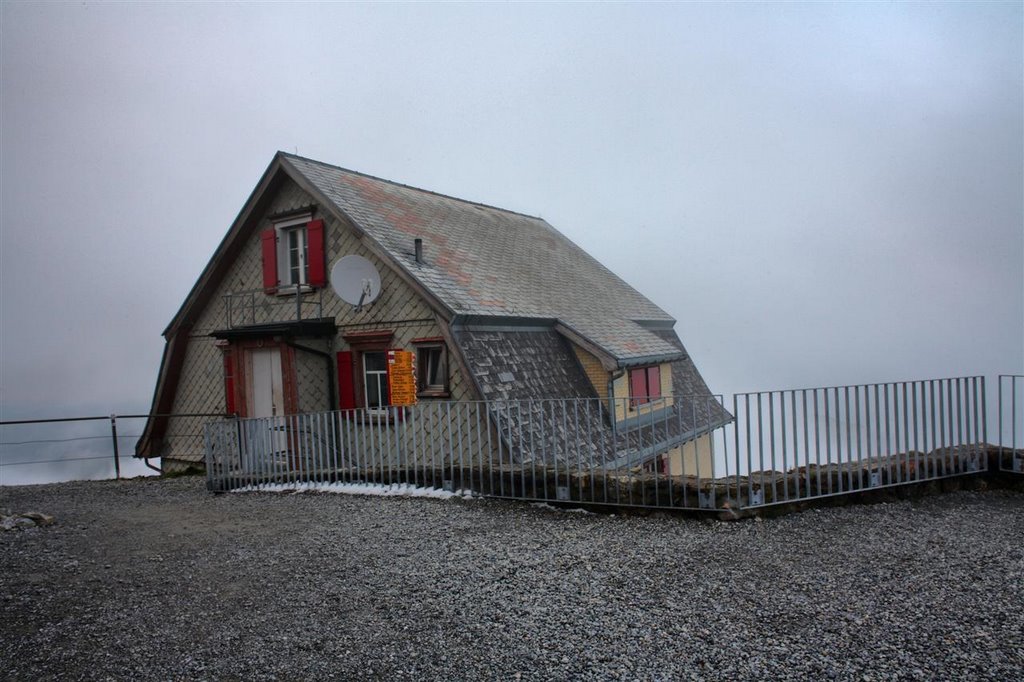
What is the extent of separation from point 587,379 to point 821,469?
7.39 meters

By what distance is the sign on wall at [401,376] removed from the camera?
1345 cm

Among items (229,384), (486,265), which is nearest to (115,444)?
(229,384)

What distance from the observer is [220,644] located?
5.29 m

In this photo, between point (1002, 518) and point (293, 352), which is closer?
point (1002, 518)

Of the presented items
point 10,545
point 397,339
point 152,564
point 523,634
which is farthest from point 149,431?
point 523,634

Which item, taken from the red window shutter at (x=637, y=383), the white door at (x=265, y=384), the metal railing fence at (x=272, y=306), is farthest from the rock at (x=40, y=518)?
the red window shutter at (x=637, y=383)

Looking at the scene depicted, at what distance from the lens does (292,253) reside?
1761cm

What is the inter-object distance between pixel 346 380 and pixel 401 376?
9.04ft

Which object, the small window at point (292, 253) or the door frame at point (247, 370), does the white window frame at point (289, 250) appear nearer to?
the small window at point (292, 253)

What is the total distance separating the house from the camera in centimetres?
1426

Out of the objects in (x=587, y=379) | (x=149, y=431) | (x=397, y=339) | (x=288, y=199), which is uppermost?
(x=288, y=199)

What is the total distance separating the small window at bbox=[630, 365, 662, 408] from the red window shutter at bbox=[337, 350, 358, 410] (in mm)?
6204

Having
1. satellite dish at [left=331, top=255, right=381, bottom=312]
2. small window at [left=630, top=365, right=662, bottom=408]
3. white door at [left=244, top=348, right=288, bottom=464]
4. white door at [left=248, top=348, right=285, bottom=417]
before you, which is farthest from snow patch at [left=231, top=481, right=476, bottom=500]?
small window at [left=630, top=365, right=662, bottom=408]

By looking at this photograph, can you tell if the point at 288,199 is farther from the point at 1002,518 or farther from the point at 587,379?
the point at 1002,518
